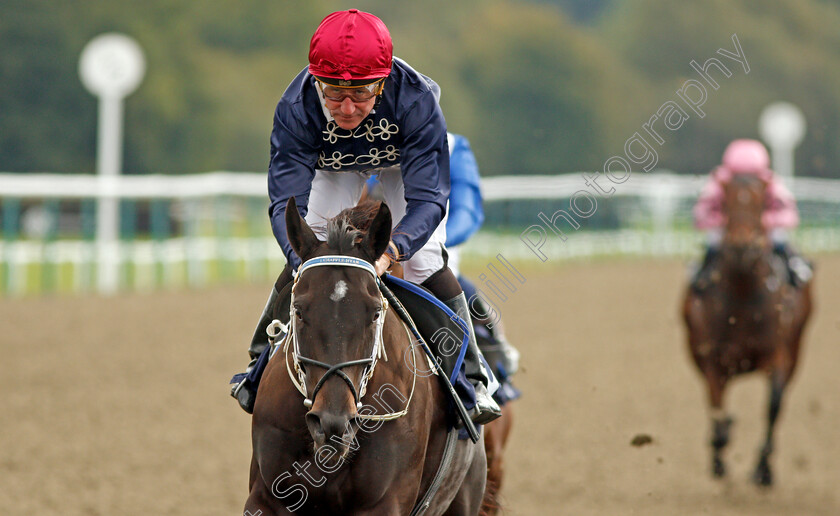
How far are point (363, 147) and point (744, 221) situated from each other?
4477 mm

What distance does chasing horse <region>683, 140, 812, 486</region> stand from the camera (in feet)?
24.8

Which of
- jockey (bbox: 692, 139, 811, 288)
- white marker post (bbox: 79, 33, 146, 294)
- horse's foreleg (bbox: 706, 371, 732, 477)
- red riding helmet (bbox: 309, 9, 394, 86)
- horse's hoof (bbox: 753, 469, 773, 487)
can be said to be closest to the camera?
red riding helmet (bbox: 309, 9, 394, 86)

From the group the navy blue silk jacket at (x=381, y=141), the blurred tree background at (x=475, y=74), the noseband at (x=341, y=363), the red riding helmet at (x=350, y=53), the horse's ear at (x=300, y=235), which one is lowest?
the blurred tree background at (x=475, y=74)

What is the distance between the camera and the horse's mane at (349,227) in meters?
3.16

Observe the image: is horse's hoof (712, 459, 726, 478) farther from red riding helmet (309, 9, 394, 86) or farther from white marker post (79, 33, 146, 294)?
white marker post (79, 33, 146, 294)

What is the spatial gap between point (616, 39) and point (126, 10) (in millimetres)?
24948

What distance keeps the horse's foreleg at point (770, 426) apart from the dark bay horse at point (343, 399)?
4.08 meters

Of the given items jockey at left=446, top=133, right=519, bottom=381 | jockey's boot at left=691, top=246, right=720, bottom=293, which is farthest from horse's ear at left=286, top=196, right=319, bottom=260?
jockey's boot at left=691, top=246, right=720, bottom=293

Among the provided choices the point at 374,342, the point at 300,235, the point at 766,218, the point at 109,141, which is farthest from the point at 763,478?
the point at 109,141

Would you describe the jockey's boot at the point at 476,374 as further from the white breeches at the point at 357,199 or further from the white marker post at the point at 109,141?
the white marker post at the point at 109,141

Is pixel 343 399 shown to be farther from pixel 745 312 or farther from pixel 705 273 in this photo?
pixel 705 273

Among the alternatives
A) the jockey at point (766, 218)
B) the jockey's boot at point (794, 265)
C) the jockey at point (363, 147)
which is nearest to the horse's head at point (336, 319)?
the jockey at point (363, 147)

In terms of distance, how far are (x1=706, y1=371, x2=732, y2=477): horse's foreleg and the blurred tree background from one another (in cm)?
1818

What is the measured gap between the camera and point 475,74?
39.2 m
